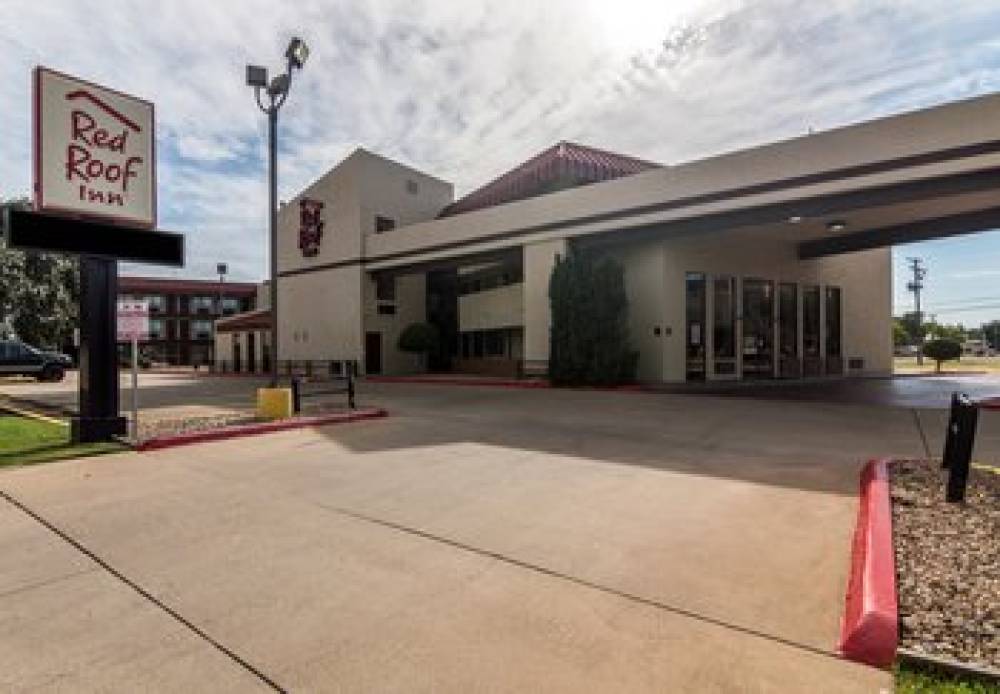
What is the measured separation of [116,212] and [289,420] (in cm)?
489

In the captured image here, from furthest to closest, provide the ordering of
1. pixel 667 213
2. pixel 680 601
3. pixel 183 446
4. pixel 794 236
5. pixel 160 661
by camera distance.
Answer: pixel 794 236 → pixel 667 213 → pixel 183 446 → pixel 680 601 → pixel 160 661

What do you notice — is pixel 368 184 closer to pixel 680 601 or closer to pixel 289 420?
pixel 289 420

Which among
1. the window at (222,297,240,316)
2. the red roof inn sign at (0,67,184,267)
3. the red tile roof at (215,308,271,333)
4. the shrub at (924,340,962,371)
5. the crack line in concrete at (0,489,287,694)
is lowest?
the crack line in concrete at (0,489,287,694)

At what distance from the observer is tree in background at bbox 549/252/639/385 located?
21906 mm

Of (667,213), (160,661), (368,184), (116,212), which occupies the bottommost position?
(160,661)

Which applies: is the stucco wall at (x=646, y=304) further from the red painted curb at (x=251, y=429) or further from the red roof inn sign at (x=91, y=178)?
the red roof inn sign at (x=91, y=178)

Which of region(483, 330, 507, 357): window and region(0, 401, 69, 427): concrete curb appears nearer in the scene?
region(0, 401, 69, 427): concrete curb

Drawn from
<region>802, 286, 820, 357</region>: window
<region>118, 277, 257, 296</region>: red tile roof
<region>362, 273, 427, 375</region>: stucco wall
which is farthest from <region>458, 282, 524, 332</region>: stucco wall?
<region>118, 277, 257, 296</region>: red tile roof

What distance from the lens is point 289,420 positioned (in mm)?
13273

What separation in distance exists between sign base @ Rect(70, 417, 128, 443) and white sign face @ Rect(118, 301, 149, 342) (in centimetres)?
143

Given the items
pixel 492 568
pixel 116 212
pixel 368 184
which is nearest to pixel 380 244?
pixel 368 184

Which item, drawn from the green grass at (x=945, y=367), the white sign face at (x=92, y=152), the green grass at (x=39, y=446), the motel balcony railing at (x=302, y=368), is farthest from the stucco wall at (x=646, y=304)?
the green grass at (x=945, y=367)

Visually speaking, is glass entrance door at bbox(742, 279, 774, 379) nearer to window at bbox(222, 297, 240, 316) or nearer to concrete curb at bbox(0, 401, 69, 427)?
concrete curb at bbox(0, 401, 69, 427)

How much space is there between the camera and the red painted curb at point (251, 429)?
10.7 metres
